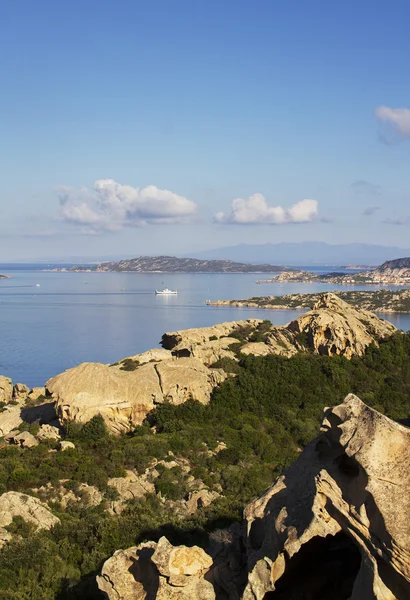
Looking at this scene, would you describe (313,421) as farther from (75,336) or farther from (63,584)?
(75,336)

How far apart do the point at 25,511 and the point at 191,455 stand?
278 inches

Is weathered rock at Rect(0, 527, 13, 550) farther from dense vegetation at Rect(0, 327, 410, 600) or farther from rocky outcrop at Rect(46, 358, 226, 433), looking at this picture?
rocky outcrop at Rect(46, 358, 226, 433)

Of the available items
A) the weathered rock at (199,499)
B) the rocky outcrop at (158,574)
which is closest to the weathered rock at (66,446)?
the weathered rock at (199,499)

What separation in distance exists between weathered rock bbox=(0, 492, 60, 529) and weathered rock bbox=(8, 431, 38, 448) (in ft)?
20.1

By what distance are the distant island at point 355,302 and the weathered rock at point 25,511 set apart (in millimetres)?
91252

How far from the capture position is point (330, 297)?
110ft

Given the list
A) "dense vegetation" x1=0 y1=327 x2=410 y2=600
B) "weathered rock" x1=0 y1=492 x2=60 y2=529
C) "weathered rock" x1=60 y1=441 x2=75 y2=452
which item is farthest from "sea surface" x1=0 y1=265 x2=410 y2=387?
"weathered rock" x1=0 y1=492 x2=60 y2=529

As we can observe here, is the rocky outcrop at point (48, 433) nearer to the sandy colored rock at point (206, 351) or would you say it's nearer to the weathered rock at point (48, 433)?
the weathered rock at point (48, 433)

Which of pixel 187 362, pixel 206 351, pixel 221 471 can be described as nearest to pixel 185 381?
pixel 187 362

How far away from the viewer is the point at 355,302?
106 meters

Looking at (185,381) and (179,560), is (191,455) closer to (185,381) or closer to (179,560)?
(185,381)

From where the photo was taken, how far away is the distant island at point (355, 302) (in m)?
101

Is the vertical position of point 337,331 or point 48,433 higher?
point 337,331

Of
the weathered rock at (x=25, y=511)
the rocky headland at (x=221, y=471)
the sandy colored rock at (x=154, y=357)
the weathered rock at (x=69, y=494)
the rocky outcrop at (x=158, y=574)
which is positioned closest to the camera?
the rocky headland at (x=221, y=471)
